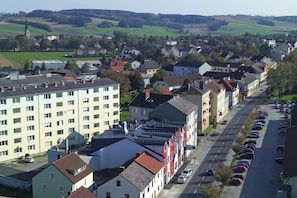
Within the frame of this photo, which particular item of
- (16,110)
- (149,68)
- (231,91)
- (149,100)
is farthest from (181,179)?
(149,68)

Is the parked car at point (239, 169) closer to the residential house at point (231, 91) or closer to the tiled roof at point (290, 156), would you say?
the tiled roof at point (290, 156)

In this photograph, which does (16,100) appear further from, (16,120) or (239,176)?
(239,176)

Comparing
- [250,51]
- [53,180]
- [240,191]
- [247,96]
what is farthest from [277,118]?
[250,51]

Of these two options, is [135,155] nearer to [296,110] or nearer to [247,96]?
[296,110]

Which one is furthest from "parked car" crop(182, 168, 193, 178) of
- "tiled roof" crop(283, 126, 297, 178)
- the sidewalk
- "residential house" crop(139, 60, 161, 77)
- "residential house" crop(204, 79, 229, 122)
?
"residential house" crop(139, 60, 161, 77)

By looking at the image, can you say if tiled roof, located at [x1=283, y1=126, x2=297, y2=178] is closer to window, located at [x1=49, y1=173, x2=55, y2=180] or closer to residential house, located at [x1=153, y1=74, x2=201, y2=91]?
window, located at [x1=49, y1=173, x2=55, y2=180]

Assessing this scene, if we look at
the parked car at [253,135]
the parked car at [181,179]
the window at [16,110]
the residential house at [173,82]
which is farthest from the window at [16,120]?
the residential house at [173,82]
